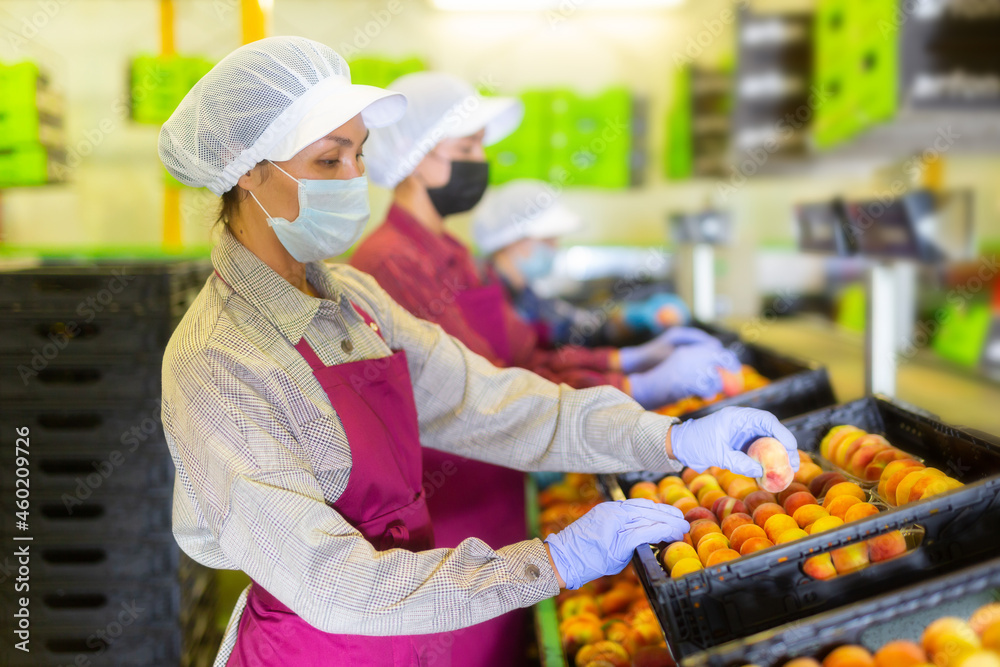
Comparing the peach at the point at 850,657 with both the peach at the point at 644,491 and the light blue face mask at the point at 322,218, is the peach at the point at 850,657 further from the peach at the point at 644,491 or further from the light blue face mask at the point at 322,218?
the light blue face mask at the point at 322,218

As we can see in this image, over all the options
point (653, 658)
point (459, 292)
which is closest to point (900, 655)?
point (653, 658)

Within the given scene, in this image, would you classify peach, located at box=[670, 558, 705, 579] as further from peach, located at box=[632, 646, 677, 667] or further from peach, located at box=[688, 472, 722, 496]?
peach, located at box=[632, 646, 677, 667]

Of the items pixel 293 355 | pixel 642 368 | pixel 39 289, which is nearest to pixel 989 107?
pixel 642 368

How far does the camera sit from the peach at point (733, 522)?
1535mm

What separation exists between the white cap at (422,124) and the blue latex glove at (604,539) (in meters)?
1.62

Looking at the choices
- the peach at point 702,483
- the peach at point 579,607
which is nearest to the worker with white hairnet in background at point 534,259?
the peach at point 579,607

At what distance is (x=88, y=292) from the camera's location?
2385 millimetres

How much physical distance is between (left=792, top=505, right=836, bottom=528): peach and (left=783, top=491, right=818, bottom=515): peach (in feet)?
0.12

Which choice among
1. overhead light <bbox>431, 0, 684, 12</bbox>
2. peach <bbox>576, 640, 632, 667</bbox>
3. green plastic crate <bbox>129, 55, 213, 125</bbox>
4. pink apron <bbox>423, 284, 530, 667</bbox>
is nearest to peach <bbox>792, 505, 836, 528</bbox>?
peach <bbox>576, 640, 632, 667</bbox>

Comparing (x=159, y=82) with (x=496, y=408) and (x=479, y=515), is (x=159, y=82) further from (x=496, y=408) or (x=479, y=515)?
(x=496, y=408)

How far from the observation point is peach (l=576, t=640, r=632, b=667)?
1882 mm

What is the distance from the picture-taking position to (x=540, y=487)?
3.25 m

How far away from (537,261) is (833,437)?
3.19 m

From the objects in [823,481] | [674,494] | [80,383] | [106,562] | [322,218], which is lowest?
[106,562]
